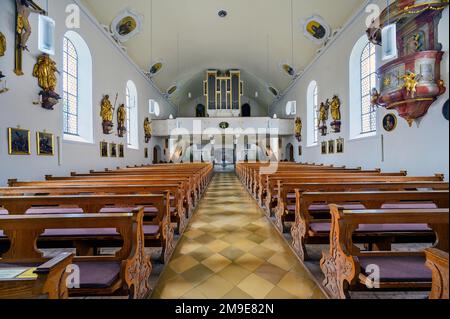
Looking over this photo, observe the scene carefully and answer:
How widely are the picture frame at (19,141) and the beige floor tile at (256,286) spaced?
473 cm

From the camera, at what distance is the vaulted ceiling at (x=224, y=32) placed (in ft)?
26.2

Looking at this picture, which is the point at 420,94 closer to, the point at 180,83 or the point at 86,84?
the point at 86,84

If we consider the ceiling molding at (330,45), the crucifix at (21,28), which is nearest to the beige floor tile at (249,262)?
the crucifix at (21,28)

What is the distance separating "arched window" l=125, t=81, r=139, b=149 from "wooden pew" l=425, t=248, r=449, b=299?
10963 mm

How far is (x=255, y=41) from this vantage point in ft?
36.8

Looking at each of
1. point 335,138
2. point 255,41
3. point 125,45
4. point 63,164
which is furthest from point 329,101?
point 63,164

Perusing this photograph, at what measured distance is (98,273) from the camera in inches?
67.7

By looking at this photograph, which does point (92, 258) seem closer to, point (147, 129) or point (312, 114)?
point (147, 129)

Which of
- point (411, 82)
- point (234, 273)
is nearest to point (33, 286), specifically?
point (234, 273)

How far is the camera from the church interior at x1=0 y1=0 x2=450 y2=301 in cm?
179

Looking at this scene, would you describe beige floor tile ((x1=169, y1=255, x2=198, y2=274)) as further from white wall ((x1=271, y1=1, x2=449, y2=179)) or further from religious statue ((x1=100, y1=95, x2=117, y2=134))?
religious statue ((x1=100, y1=95, x2=117, y2=134))

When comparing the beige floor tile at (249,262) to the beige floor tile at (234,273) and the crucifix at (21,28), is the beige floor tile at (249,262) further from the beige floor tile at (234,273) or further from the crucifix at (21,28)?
the crucifix at (21,28)
